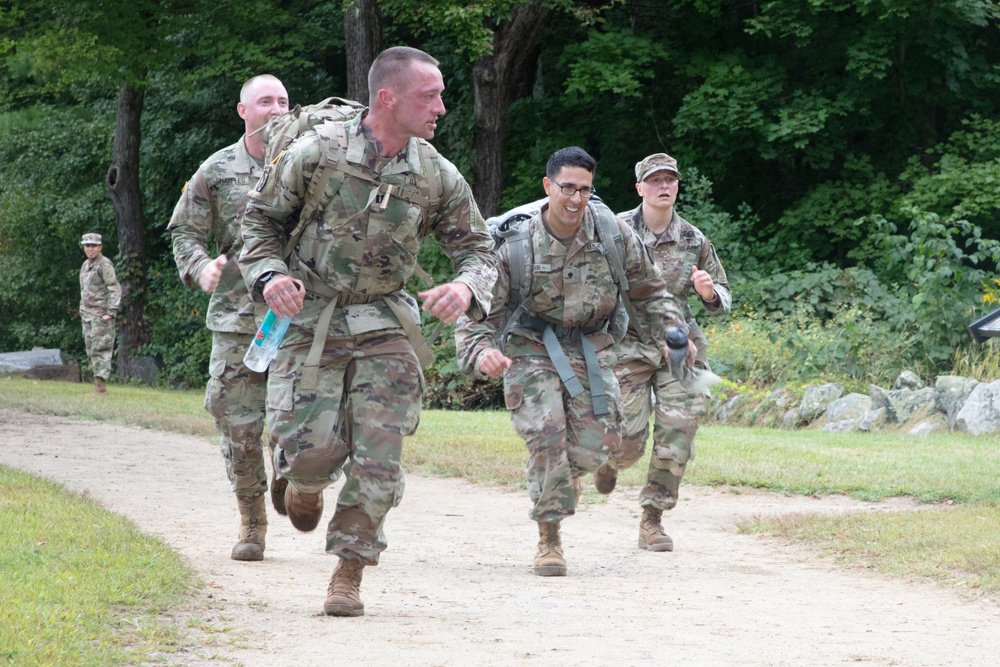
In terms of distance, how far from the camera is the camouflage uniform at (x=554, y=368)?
7.09 metres

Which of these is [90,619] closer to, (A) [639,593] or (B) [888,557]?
(A) [639,593]

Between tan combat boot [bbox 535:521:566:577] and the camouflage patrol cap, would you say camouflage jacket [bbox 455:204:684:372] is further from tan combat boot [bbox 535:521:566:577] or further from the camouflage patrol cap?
the camouflage patrol cap

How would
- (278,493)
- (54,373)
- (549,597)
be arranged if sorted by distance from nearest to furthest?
1. (549,597)
2. (278,493)
3. (54,373)

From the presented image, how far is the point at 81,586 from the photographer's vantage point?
553 cm

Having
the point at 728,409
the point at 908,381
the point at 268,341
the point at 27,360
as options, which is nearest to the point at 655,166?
the point at 268,341

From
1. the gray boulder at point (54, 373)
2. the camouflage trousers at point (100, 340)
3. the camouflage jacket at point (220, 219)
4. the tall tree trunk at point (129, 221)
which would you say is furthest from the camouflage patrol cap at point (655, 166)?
the tall tree trunk at point (129, 221)

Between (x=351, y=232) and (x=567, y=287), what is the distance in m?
1.81

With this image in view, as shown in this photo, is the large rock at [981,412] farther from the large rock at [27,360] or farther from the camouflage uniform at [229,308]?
the large rock at [27,360]

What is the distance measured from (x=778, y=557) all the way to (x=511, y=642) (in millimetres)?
2975

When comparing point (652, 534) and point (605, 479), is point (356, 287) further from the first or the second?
point (605, 479)

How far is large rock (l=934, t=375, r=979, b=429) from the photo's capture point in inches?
556

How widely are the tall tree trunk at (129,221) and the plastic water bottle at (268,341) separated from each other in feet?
72.8

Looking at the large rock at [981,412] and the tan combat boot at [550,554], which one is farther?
the large rock at [981,412]

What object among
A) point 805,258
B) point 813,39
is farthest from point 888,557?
point 813,39
